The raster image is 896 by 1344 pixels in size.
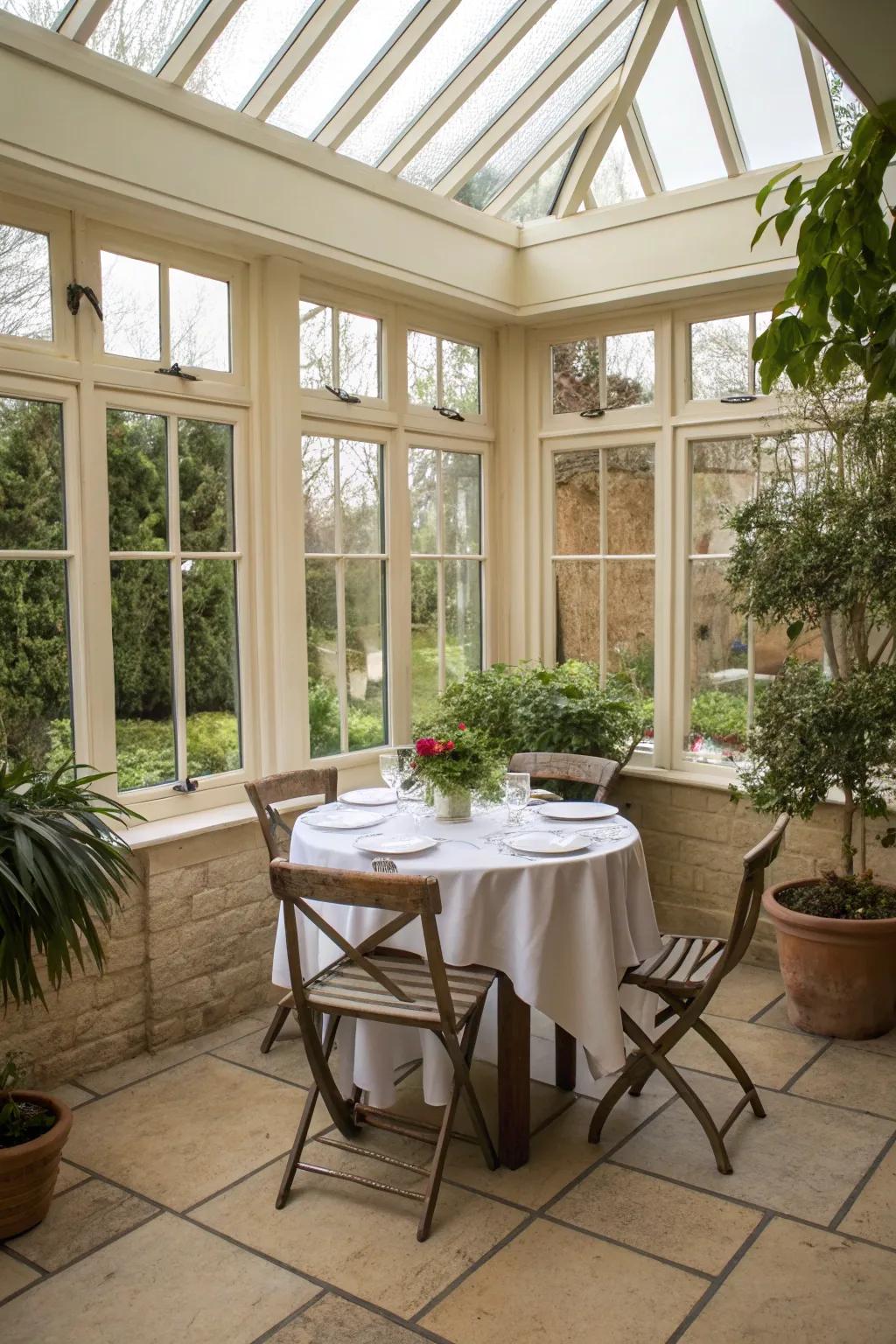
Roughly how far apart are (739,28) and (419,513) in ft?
8.46

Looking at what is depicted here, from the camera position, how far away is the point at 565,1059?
13.4 feet

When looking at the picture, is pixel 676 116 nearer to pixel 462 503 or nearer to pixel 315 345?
pixel 315 345

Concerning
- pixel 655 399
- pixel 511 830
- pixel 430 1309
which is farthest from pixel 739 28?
pixel 430 1309

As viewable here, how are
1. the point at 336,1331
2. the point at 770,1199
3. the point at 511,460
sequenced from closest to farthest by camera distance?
the point at 336,1331 < the point at 770,1199 < the point at 511,460

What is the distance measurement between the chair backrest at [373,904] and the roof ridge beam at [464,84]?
11.1 ft

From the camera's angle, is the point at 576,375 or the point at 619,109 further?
the point at 576,375

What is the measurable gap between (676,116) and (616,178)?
0.50 metres

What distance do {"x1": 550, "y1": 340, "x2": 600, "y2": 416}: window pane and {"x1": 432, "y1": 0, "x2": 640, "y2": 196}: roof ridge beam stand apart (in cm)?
105

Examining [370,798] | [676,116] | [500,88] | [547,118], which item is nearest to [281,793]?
[370,798]

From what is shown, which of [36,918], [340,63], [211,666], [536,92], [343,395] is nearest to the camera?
[36,918]

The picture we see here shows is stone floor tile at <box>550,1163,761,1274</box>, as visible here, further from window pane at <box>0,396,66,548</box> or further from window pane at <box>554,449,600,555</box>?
window pane at <box>554,449,600,555</box>

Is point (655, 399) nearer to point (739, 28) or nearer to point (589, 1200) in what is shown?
point (739, 28)

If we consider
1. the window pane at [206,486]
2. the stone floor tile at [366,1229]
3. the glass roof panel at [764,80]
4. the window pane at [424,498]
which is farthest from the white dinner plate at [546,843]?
the glass roof panel at [764,80]

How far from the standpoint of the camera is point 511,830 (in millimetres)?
3926
